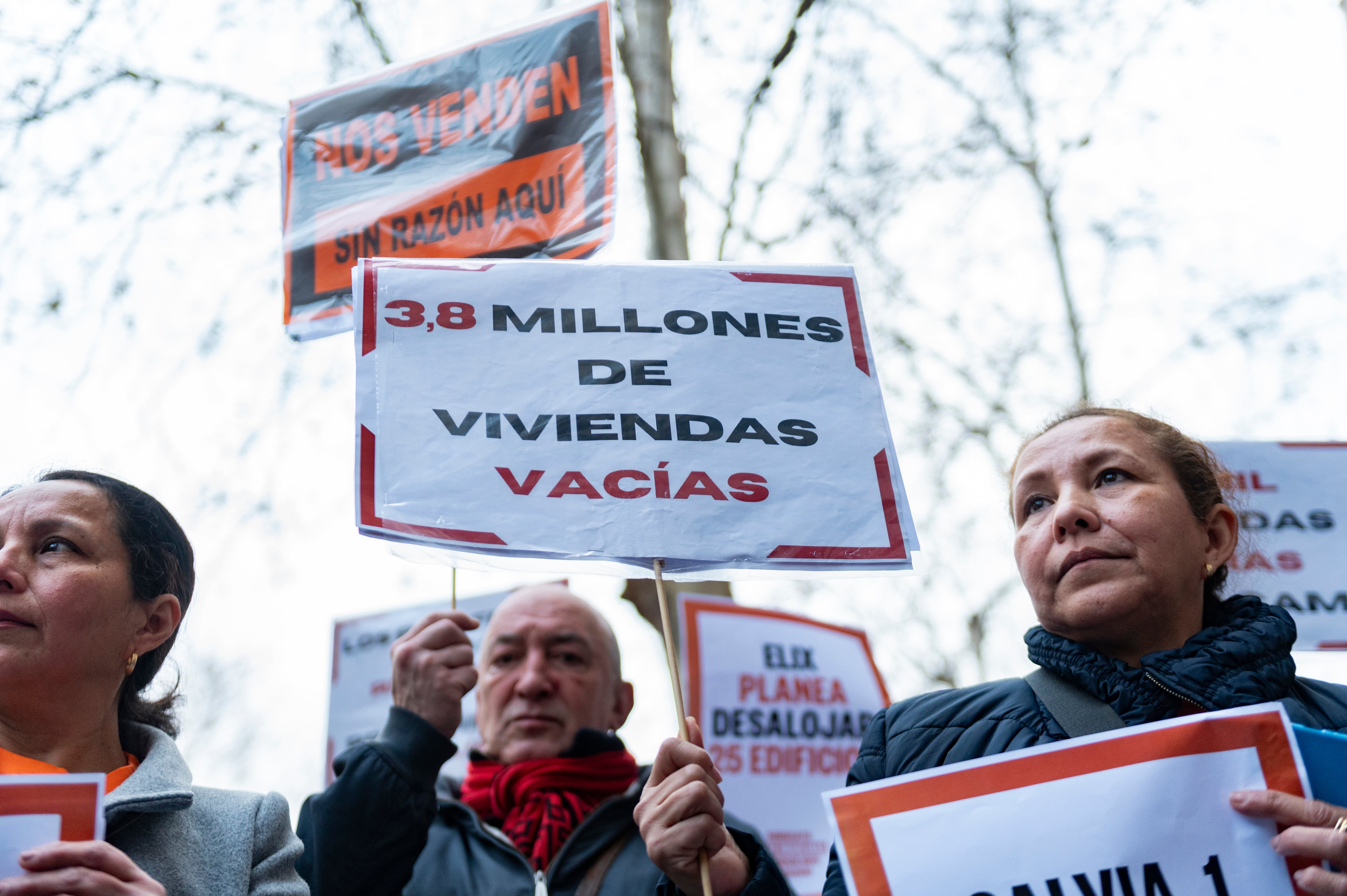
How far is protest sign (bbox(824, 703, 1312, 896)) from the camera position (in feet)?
5.10

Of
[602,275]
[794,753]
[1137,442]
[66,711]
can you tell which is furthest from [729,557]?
[794,753]

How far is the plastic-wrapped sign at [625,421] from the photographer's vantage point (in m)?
2.09

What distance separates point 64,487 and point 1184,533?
2.08 metres

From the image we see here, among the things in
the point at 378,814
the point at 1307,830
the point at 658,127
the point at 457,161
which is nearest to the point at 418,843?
the point at 378,814

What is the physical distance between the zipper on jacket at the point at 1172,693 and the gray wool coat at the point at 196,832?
1.49 meters

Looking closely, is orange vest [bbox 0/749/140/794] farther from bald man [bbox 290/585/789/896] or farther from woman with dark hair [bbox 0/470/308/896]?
bald man [bbox 290/585/789/896]

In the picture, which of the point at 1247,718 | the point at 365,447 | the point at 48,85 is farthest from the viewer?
the point at 48,85

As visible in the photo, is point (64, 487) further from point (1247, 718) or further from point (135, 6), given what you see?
point (135, 6)

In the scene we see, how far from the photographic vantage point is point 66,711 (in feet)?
6.45

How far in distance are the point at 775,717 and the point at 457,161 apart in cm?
256

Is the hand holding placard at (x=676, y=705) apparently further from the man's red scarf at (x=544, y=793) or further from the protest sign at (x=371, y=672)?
the protest sign at (x=371, y=672)

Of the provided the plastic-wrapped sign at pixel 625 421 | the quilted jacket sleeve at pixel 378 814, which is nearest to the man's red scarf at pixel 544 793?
the quilted jacket sleeve at pixel 378 814

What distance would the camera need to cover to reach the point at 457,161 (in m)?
3.45

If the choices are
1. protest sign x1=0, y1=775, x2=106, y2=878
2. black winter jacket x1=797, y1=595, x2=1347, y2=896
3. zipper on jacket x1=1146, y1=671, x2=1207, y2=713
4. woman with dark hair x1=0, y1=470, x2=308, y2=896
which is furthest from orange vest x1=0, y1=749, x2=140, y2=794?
zipper on jacket x1=1146, y1=671, x2=1207, y2=713
